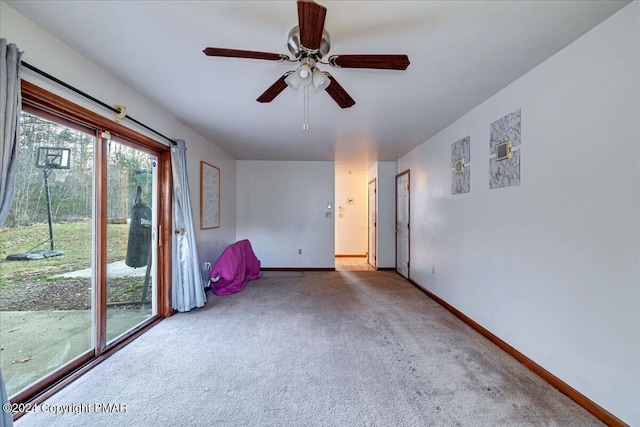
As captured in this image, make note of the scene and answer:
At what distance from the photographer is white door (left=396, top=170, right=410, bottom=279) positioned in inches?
201

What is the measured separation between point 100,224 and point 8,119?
1068mm

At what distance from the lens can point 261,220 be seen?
591 centimetres

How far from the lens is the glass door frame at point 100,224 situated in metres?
1.75

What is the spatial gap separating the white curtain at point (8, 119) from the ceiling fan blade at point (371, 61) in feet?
5.60

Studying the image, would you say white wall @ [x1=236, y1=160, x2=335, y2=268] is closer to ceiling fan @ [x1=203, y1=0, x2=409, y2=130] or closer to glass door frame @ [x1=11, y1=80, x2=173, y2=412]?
glass door frame @ [x1=11, y1=80, x2=173, y2=412]

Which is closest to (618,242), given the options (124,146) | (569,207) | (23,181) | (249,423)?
(569,207)

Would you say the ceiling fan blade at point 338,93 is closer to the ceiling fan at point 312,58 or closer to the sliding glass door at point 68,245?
the ceiling fan at point 312,58

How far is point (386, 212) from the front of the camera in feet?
19.2

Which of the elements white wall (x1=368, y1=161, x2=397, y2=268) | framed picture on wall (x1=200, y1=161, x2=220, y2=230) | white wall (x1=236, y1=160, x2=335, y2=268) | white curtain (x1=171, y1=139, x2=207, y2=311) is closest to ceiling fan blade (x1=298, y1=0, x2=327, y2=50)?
white curtain (x1=171, y1=139, x2=207, y2=311)

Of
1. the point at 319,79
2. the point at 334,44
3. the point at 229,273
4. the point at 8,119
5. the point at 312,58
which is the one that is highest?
the point at 334,44

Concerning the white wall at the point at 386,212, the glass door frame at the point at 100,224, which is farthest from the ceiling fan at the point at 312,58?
the white wall at the point at 386,212

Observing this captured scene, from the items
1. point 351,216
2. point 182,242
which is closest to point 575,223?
point 182,242

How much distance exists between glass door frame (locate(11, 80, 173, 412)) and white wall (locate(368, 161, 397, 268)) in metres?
4.12

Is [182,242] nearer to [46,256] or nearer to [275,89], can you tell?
[46,256]
